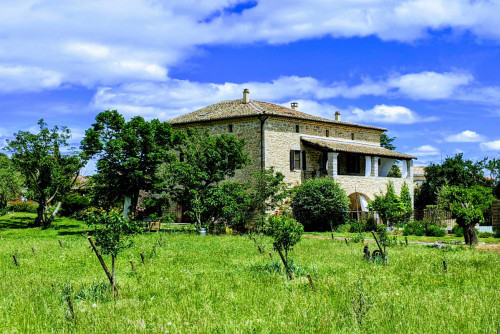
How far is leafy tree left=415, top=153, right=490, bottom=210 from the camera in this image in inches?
1737

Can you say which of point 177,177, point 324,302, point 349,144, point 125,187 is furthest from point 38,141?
point 324,302

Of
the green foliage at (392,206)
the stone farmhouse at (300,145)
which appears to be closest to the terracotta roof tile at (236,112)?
the stone farmhouse at (300,145)

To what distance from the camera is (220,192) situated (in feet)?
85.1

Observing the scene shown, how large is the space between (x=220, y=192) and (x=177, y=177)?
280 cm

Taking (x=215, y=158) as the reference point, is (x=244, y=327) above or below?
below

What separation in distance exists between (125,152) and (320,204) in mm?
12847

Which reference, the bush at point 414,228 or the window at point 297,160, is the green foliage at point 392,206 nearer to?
the bush at point 414,228

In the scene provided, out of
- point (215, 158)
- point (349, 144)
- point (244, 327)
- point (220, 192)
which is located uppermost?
point (349, 144)

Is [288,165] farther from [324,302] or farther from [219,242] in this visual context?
[324,302]

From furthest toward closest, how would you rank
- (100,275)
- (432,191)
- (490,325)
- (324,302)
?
(432,191) → (100,275) → (324,302) → (490,325)

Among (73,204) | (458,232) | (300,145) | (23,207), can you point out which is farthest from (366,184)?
(23,207)

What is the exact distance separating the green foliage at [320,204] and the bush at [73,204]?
23609 mm

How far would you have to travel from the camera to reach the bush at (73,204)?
44031 millimetres

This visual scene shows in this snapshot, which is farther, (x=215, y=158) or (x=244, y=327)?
(x=215, y=158)
